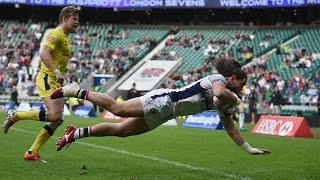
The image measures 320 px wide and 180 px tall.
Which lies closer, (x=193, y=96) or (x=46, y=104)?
(x=193, y=96)

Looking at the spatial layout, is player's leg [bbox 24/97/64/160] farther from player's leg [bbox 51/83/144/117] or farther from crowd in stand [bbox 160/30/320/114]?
crowd in stand [bbox 160/30/320/114]

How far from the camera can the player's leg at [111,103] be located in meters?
8.16

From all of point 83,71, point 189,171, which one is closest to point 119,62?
point 83,71

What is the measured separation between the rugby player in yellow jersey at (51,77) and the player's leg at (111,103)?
1.04 metres

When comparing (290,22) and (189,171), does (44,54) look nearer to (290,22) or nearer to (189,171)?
(189,171)

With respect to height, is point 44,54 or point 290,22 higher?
point 44,54

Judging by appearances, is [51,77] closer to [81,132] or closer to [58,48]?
[58,48]

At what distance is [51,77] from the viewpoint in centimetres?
976

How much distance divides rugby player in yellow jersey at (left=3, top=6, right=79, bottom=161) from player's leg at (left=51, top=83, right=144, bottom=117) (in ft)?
3.43

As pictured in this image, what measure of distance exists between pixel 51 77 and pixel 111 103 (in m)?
1.91

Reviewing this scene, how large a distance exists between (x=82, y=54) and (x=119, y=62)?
3.26 meters

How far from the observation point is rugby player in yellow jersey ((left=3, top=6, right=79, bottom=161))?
31.4 feet

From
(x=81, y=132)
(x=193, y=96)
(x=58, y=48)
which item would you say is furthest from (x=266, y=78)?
(x=81, y=132)

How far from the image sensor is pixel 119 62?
4578 cm
